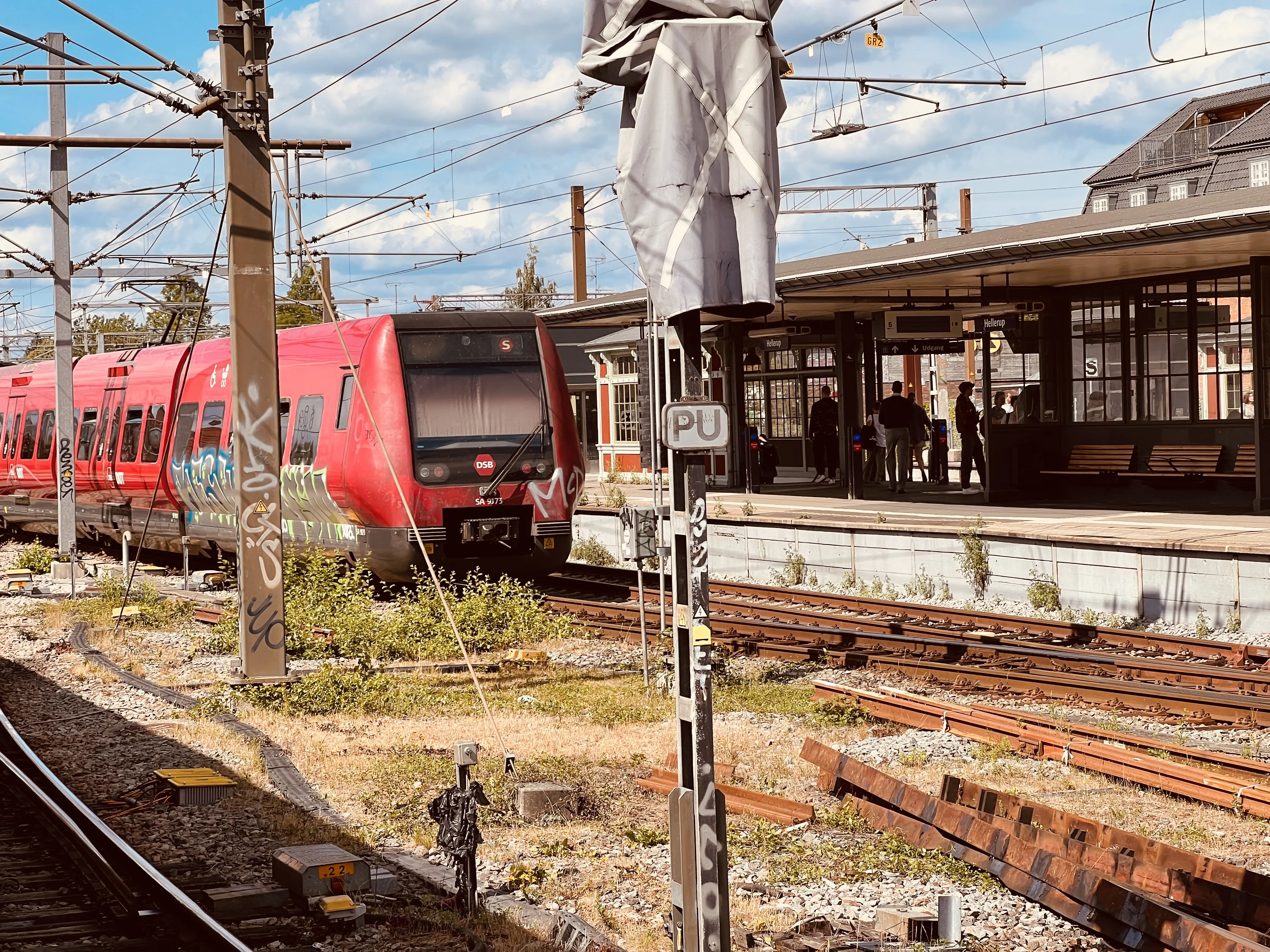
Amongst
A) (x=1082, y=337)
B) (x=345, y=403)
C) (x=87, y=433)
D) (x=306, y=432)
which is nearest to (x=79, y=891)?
(x=345, y=403)

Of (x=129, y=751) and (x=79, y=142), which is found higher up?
(x=79, y=142)

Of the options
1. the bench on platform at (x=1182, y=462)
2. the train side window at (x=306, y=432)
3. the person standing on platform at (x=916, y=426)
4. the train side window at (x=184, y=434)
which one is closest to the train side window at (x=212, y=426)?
the train side window at (x=184, y=434)

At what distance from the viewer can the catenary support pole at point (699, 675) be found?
4672 mm

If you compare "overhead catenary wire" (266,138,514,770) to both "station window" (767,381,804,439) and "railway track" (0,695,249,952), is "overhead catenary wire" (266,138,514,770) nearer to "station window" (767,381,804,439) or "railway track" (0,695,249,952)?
"railway track" (0,695,249,952)

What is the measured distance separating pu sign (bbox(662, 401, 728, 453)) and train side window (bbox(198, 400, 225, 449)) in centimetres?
1500

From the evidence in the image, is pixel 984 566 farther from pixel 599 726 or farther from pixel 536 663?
pixel 599 726

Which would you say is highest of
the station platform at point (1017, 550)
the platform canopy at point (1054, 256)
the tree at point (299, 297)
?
the tree at point (299, 297)

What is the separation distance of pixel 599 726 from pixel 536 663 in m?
2.84

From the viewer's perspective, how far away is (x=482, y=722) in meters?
10.4

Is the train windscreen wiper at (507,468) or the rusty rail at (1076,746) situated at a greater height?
the train windscreen wiper at (507,468)

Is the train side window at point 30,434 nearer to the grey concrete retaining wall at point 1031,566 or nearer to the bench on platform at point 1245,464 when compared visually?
the grey concrete retaining wall at point 1031,566

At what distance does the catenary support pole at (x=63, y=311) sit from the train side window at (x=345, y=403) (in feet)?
16.4

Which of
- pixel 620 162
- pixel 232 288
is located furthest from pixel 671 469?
pixel 232 288

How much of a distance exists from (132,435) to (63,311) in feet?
8.74
